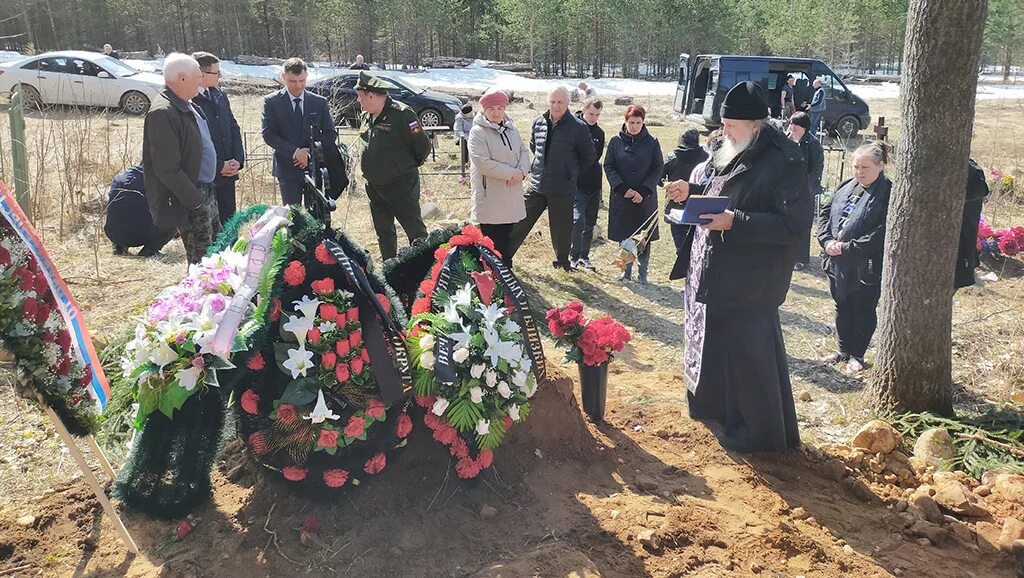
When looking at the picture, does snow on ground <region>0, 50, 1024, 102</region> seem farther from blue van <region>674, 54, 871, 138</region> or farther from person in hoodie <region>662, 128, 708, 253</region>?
person in hoodie <region>662, 128, 708, 253</region>

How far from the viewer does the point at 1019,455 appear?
13.2ft

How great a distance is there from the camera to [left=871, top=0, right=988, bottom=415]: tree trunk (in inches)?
159

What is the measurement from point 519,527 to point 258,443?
3.71 feet

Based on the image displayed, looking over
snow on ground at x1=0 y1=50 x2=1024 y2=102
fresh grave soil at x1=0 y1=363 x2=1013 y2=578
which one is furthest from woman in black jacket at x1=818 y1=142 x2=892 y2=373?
snow on ground at x1=0 y1=50 x2=1024 y2=102

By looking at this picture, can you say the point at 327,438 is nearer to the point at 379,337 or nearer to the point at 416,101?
the point at 379,337

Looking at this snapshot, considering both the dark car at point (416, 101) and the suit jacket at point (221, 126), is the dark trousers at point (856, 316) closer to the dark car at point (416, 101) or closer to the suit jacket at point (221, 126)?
the suit jacket at point (221, 126)

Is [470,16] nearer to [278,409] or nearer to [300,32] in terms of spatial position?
[300,32]

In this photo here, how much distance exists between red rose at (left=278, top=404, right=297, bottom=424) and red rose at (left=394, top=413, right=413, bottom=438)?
1.44ft

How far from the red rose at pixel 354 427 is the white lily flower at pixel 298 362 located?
0.89 feet

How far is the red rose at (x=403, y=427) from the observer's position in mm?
3131

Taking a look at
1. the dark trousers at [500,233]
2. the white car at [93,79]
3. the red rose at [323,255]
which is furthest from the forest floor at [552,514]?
the white car at [93,79]

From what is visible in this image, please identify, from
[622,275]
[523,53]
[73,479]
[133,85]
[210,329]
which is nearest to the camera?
[210,329]

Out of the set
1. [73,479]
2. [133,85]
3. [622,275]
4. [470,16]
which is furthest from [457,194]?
[470,16]

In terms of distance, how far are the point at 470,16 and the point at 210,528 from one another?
4530 cm
